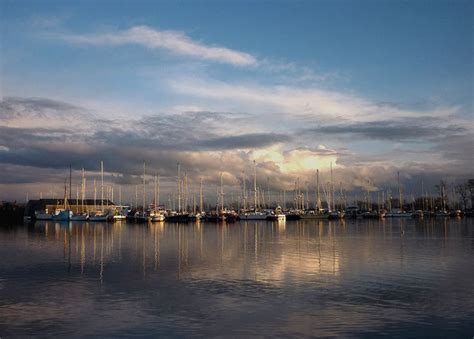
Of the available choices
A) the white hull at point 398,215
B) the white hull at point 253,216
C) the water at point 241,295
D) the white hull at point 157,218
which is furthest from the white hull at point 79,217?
the water at point 241,295

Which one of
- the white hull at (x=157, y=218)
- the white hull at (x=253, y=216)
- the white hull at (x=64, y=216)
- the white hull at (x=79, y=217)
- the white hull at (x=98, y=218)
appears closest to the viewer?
the white hull at (x=157, y=218)

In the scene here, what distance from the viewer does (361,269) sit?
115 feet

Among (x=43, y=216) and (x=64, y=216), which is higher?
(x=64, y=216)

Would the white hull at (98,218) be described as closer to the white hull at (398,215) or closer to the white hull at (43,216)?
the white hull at (43,216)

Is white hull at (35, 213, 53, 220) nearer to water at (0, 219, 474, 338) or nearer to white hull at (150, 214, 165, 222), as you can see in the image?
white hull at (150, 214, 165, 222)

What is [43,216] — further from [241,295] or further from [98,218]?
[241,295]

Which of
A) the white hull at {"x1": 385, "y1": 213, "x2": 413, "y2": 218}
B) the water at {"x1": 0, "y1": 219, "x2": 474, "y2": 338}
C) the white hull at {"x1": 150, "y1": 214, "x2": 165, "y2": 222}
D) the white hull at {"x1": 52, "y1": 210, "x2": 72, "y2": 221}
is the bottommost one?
the white hull at {"x1": 385, "y1": 213, "x2": 413, "y2": 218}

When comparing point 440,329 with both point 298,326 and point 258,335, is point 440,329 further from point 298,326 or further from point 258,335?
point 258,335

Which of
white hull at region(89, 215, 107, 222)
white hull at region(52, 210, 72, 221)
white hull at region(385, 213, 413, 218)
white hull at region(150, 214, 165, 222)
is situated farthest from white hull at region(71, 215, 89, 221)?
white hull at region(385, 213, 413, 218)

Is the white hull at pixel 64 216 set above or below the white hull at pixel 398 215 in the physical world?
above

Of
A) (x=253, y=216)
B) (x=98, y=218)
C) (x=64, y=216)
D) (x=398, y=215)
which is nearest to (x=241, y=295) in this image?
(x=98, y=218)

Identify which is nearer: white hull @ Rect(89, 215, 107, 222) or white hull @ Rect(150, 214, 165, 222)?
white hull @ Rect(150, 214, 165, 222)

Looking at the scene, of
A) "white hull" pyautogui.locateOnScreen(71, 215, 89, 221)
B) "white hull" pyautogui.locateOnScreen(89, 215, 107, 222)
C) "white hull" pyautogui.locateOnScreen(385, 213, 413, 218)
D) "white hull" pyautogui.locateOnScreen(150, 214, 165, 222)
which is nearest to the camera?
"white hull" pyautogui.locateOnScreen(150, 214, 165, 222)

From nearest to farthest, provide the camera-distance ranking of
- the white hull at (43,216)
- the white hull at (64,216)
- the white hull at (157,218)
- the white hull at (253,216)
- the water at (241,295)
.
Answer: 1. the water at (241,295)
2. the white hull at (157,218)
3. the white hull at (64,216)
4. the white hull at (253,216)
5. the white hull at (43,216)
